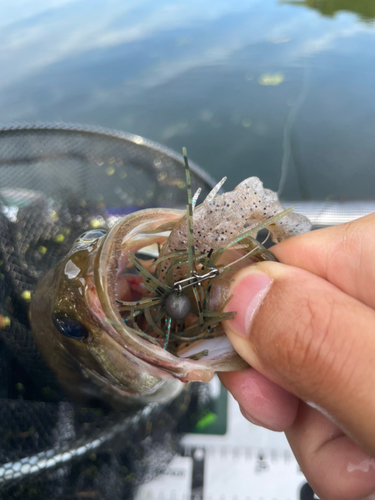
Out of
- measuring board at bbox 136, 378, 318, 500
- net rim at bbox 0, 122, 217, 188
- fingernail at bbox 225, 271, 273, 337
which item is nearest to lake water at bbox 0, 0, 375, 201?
net rim at bbox 0, 122, 217, 188

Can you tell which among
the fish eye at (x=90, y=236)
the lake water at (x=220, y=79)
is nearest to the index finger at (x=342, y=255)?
the fish eye at (x=90, y=236)

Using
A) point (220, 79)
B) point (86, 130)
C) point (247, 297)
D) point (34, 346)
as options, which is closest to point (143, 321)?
point (247, 297)

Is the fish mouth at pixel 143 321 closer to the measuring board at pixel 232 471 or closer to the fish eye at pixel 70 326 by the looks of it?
the fish eye at pixel 70 326

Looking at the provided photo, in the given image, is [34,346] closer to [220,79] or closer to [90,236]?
[90,236]

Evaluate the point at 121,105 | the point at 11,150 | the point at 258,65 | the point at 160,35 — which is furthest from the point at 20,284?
the point at 160,35

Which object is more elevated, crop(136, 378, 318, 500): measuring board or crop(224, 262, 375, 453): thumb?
crop(224, 262, 375, 453): thumb

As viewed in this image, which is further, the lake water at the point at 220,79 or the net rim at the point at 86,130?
the lake water at the point at 220,79

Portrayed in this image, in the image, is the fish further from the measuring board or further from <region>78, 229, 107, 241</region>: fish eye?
the measuring board
